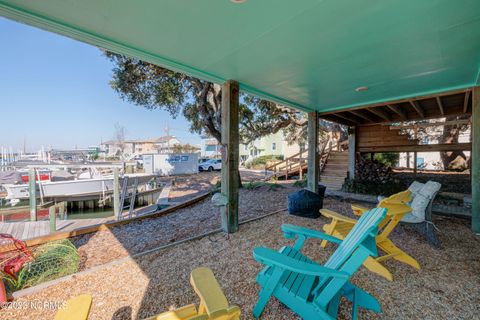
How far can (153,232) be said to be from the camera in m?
3.87

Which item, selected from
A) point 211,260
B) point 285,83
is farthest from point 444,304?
point 285,83

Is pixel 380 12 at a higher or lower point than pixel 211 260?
higher

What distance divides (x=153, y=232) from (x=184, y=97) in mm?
5553

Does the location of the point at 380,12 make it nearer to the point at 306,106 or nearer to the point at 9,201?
the point at 306,106

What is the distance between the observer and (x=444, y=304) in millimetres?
1770

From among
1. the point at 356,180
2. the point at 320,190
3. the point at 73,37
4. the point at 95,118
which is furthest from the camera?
the point at 95,118

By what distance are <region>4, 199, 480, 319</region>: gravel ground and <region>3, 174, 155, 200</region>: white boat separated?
276 inches

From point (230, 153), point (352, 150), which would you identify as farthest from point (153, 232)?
point (352, 150)

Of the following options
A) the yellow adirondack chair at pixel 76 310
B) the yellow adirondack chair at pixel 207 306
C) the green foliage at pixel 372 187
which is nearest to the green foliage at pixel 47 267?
the yellow adirondack chair at pixel 76 310

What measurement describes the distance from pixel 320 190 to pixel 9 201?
44.9 feet

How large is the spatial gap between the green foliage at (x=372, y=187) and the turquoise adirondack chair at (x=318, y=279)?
6395 mm

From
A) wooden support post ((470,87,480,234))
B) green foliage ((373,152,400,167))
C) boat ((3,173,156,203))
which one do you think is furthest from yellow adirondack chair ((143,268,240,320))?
green foliage ((373,152,400,167))

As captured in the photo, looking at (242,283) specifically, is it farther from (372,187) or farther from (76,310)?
(372,187)

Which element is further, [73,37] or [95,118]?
[95,118]
